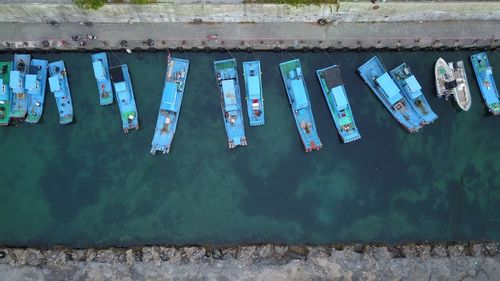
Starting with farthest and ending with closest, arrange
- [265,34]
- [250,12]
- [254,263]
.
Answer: [265,34] → [254,263] → [250,12]

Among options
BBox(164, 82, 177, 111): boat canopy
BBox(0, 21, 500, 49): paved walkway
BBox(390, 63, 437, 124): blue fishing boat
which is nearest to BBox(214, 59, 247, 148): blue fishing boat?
BBox(0, 21, 500, 49): paved walkway

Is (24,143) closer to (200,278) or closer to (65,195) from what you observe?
(65,195)

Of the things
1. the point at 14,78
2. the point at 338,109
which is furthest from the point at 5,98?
the point at 338,109

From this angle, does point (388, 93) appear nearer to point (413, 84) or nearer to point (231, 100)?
point (413, 84)

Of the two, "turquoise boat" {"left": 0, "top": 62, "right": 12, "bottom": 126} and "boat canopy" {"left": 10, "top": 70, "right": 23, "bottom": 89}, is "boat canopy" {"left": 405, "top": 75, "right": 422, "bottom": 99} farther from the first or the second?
"turquoise boat" {"left": 0, "top": 62, "right": 12, "bottom": 126}

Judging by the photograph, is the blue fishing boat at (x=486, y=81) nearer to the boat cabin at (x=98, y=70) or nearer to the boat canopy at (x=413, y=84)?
the boat canopy at (x=413, y=84)

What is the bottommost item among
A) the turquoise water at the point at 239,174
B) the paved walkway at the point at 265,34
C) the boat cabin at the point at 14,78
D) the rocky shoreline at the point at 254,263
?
the rocky shoreline at the point at 254,263

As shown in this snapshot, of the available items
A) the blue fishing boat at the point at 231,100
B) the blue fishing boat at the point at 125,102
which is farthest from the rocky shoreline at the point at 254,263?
the blue fishing boat at the point at 125,102
